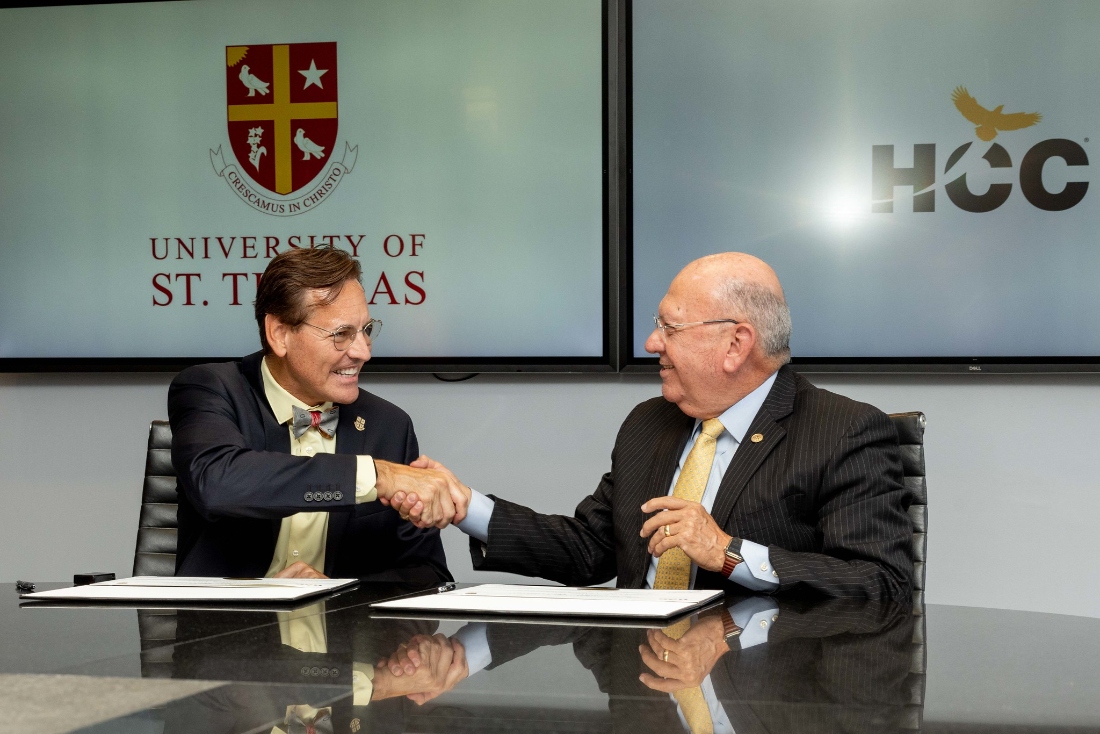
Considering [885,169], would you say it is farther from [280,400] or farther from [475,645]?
[475,645]

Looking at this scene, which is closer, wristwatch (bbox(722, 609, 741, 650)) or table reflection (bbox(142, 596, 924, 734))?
table reflection (bbox(142, 596, 924, 734))

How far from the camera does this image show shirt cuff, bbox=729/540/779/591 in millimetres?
1989

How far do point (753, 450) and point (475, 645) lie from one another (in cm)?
99

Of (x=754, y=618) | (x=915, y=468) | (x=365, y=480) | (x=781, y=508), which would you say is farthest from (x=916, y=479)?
(x=365, y=480)

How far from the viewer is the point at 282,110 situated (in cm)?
367

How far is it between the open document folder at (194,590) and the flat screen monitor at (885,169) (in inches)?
67.2

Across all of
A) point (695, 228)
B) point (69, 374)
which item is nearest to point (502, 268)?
point (695, 228)

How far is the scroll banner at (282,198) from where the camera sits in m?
3.63

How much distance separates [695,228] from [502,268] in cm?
62

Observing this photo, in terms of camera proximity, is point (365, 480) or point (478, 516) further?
point (478, 516)

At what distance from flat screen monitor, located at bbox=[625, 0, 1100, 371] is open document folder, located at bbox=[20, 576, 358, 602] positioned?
5.60ft

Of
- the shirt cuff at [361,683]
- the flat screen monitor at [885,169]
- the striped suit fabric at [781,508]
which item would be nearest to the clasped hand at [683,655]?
the shirt cuff at [361,683]

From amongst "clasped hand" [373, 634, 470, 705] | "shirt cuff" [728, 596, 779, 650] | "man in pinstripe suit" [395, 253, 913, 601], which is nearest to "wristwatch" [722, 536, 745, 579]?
"man in pinstripe suit" [395, 253, 913, 601]

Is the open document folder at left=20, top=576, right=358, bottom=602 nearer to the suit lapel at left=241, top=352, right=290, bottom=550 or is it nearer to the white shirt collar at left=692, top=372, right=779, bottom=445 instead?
the suit lapel at left=241, top=352, right=290, bottom=550
